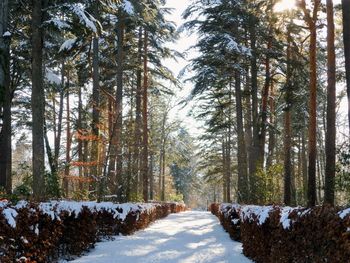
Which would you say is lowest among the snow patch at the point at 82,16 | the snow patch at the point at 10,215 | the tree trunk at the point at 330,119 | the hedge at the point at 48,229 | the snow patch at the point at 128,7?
the hedge at the point at 48,229

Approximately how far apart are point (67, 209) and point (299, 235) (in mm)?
4387

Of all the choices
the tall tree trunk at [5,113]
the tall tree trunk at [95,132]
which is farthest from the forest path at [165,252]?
the tall tree trunk at [95,132]

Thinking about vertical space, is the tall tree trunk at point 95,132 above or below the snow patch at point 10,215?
above

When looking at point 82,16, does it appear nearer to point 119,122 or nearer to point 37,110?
point 37,110

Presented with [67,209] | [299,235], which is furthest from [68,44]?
[299,235]

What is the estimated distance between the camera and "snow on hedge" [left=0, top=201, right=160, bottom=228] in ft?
17.1

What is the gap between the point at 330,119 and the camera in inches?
510

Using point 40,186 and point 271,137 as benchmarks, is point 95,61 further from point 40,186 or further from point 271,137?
point 271,137

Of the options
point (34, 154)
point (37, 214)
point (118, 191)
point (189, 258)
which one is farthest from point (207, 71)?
point (37, 214)

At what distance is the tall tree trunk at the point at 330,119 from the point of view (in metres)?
12.6

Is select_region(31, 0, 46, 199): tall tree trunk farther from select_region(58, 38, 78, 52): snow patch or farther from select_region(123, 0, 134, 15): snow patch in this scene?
select_region(123, 0, 134, 15): snow patch

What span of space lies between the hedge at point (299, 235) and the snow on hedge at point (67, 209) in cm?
331

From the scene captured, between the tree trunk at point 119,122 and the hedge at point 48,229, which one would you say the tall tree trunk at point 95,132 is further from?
the hedge at point 48,229

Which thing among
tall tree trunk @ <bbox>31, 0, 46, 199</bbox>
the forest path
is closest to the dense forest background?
tall tree trunk @ <bbox>31, 0, 46, 199</bbox>
